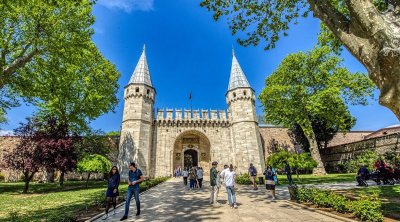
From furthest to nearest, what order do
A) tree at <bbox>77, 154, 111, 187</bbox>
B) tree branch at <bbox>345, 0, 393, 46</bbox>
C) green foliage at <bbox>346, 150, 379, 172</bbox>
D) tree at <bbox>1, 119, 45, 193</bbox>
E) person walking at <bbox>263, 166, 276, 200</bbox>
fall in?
green foliage at <bbox>346, 150, 379, 172</bbox>, tree at <bbox>77, 154, 111, 187</bbox>, tree at <bbox>1, 119, 45, 193</bbox>, person walking at <bbox>263, 166, 276, 200</bbox>, tree branch at <bbox>345, 0, 393, 46</bbox>

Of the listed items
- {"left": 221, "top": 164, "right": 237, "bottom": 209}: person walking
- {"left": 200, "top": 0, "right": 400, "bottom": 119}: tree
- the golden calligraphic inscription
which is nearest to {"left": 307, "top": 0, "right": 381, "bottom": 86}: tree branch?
{"left": 200, "top": 0, "right": 400, "bottom": 119}: tree

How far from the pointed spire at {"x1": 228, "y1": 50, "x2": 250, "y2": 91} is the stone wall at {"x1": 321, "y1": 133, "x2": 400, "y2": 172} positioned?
45.5 feet

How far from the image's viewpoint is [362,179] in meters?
11.5

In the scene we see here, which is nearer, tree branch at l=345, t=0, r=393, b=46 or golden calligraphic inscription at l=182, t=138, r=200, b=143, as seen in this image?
tree branch at l=345, t=0, r=393, b=46

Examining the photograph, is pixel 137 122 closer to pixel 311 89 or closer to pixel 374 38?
pixel 311 89

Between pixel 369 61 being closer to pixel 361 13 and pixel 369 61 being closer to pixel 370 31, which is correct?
pixel 370 31

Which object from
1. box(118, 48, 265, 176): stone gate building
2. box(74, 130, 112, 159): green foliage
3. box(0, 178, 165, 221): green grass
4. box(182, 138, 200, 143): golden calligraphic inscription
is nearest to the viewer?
box(0, 178, 165, 221): green grass

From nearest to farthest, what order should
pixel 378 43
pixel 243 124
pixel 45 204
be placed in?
pixel 378 43
pixel 45 204
pixel 243 124

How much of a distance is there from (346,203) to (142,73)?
25.5 metres

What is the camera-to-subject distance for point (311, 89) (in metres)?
22.2

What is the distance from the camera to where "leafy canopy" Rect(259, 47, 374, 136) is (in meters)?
19.8

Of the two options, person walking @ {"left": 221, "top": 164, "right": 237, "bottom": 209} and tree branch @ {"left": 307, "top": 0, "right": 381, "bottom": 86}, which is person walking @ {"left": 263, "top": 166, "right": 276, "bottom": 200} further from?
tree branch @ {"left": 307, "top": 0, "right": 381, "bottom": 86}

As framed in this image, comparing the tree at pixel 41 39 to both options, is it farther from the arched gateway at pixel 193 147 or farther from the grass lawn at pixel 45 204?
the arched gateway at pixel 193 147

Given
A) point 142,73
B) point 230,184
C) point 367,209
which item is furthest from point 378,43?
point 142,73
